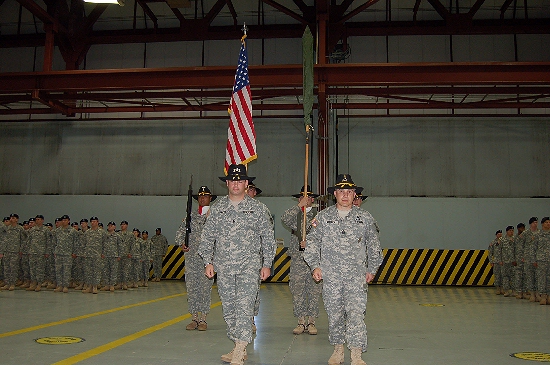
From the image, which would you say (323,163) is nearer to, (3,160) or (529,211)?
(529,211)

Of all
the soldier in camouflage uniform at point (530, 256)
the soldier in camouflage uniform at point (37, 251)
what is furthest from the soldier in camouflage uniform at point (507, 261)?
the soldier in camouflage uniform at point (37, 251)

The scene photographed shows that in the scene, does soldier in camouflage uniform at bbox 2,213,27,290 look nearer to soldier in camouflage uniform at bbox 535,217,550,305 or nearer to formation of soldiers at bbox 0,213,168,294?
formation of soldiers at bbox 0,213,168,294

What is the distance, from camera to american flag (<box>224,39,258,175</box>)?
8.48 meters

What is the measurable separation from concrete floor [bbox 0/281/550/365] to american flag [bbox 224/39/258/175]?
274cm

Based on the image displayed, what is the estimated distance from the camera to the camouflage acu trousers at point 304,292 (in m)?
7.57

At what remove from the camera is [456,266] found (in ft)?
63.3

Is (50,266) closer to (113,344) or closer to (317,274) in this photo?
(113,344)

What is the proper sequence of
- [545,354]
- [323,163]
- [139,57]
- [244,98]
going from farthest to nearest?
[139,57] < [323,163] < [244,98] < [545,354]

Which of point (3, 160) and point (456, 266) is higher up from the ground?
point (3, 160)

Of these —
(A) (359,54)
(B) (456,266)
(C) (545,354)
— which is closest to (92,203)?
(A) (359,54)

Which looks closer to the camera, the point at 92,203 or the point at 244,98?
the point at 244,98

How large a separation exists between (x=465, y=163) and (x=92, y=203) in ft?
48.4

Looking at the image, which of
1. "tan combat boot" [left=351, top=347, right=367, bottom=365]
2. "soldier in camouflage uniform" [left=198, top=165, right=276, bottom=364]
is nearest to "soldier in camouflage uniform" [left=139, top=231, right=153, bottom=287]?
"soldier in camouflage uniform" [left=198, top=165, right=276, bottom=364]

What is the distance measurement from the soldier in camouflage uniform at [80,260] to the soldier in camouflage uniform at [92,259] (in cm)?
17
